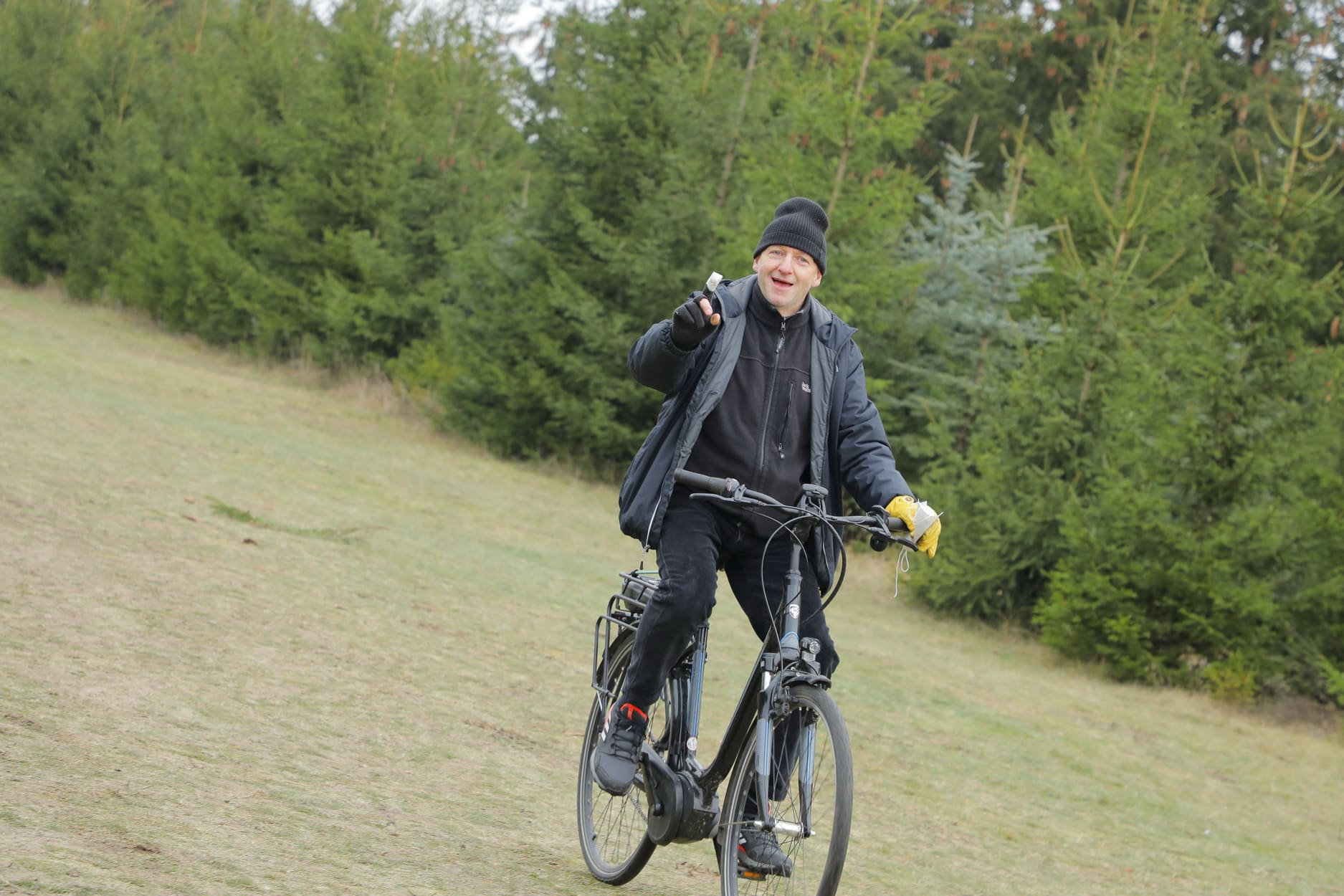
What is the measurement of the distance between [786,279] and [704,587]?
98 centimetres

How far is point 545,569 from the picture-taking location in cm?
1270

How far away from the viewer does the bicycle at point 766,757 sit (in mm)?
3938

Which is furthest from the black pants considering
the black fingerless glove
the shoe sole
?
the black fingerless glove

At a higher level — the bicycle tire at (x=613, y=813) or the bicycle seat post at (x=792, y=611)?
the bicycle seat post at (x=792, y=611)

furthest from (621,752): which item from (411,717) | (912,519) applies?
(411,717)

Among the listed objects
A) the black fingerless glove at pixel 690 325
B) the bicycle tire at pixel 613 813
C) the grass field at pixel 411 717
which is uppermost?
the black fingerless glove at pixel 690 325

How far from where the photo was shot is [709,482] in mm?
4184

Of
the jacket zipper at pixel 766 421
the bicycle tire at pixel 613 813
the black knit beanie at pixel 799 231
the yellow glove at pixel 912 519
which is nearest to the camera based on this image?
the yellow glove at pixel 912 519

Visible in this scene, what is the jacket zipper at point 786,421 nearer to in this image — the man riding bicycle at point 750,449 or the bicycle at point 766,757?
the man riding bicycle at point 750,449

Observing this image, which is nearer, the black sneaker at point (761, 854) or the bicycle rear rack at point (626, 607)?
the black sneaker at point (761, 854)

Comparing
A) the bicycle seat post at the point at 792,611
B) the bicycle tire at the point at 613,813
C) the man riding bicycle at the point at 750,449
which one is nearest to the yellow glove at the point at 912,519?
the man riding bicycle at the point at 750,449

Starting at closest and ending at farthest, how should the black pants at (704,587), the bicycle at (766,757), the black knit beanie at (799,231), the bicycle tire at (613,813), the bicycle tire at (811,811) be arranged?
the bicycle tire at (811,811) → the bicycle at (766,757) → the black pants at (704,587) → the black knit beanie at (799,231) → the bicycle tire at (613,813)

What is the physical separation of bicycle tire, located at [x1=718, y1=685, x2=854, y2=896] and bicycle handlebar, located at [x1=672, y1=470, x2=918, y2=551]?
0.47 m

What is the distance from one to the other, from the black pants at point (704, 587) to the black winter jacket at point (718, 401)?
93 millimetres
